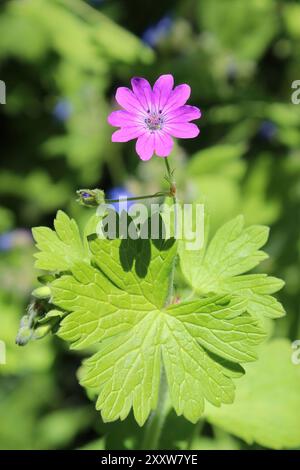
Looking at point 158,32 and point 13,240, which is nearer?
point 13,240

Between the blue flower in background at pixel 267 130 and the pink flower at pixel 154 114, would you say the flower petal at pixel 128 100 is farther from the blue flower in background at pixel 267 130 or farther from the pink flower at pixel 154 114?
the blue flower in background at pixel 267 130

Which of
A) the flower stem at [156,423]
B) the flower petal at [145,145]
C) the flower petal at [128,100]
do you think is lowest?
the flower stem at [156,423]

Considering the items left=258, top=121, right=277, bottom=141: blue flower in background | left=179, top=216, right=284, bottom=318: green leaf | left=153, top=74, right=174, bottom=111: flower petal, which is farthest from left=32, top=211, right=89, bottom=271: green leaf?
left=258, top=121, right=277, bottom=141: blue flower in background

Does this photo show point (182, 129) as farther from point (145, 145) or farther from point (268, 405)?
point (268, 405)

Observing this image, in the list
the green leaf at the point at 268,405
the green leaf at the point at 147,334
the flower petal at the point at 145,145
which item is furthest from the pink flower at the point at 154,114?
the green leaf at the point at 268,405

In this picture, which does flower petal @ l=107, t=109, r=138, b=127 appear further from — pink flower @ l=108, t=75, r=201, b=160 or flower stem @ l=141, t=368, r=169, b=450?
flower stem @ l=141, t=368, r=169, b=450

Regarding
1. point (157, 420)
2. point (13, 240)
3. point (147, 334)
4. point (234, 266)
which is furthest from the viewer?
point (13, 240)

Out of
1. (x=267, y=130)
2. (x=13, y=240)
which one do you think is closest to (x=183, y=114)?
(x=13, y=240)
